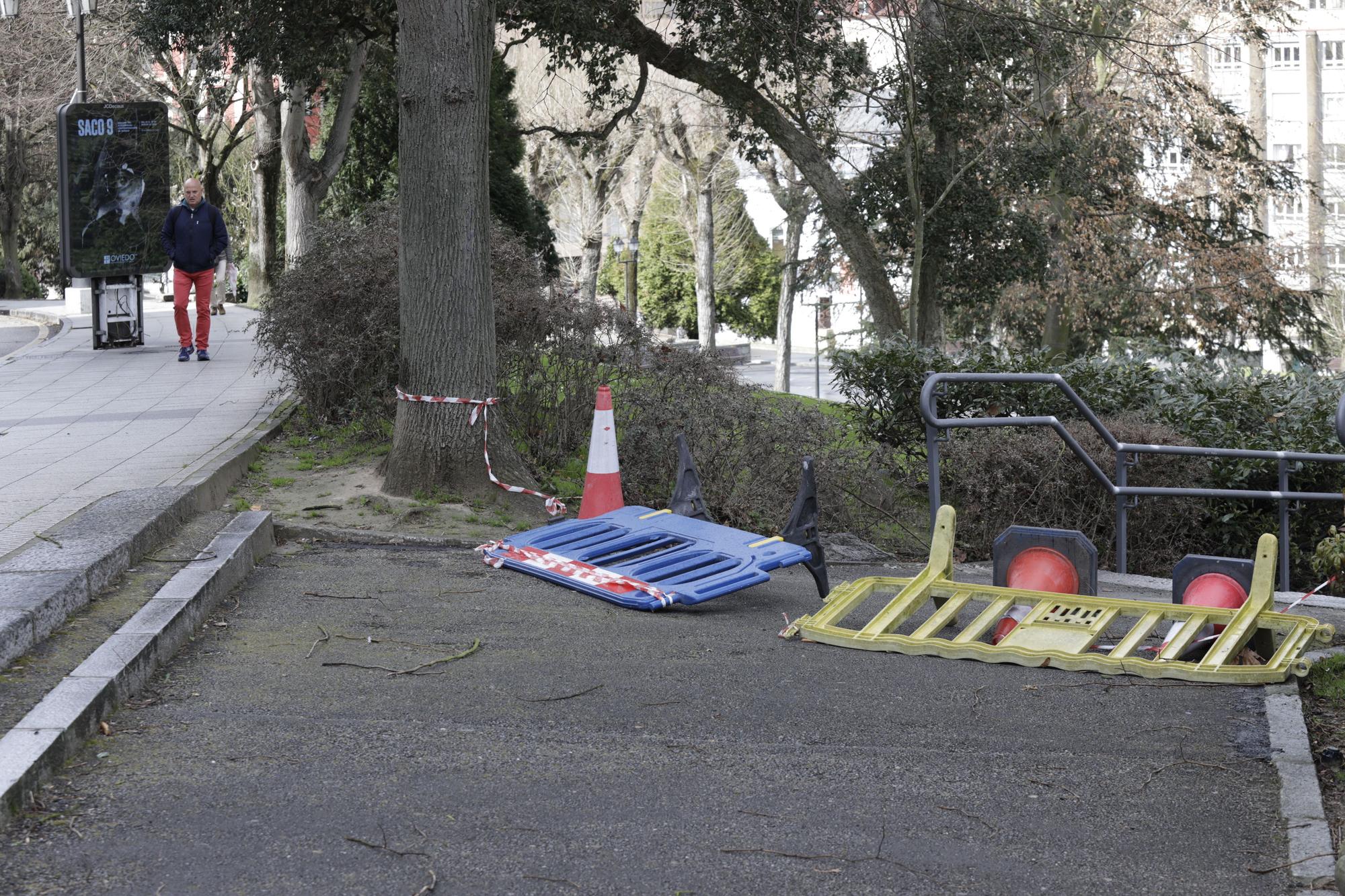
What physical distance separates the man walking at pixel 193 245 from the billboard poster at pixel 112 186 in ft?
2.31

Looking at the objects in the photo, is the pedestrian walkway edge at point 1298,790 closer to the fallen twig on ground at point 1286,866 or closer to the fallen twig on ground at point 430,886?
the fallen twig on ground at point 1286,866

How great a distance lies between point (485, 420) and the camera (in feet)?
29.1

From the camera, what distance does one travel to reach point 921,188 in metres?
17.2

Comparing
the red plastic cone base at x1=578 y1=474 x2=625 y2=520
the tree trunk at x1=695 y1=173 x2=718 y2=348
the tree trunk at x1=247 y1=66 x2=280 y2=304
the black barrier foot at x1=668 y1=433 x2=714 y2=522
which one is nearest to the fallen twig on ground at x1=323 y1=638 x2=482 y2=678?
the black barrier foot at x1=668 y1=433 x2=714 y2=522

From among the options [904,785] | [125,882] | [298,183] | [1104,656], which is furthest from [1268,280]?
[125,882]

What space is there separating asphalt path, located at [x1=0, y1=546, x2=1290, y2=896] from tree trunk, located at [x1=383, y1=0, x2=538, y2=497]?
2.73 metres

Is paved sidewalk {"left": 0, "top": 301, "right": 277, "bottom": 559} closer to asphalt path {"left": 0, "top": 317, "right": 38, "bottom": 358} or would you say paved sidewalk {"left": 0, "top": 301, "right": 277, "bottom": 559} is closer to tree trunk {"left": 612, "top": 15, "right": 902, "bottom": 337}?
asphalt path {"left": 0, "top": 317, "right": 38, "bottom": 358}

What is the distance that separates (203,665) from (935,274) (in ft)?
45.2

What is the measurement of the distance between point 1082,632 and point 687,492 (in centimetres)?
281

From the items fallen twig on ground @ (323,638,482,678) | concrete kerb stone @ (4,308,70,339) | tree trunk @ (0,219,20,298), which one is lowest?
fallen twig on ground @ (323,638,482,678)

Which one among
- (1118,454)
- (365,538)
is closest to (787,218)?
(1118,454)

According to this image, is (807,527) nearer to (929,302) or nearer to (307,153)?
(929,302)

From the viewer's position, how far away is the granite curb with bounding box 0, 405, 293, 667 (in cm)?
500

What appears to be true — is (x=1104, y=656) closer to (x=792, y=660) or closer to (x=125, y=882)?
(x=792, y=660)
